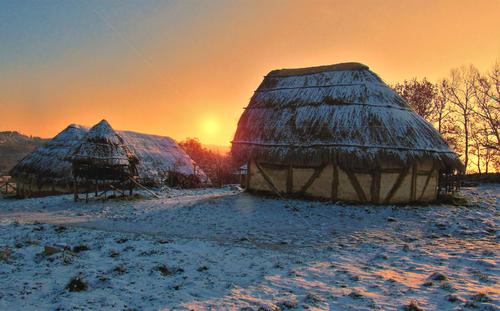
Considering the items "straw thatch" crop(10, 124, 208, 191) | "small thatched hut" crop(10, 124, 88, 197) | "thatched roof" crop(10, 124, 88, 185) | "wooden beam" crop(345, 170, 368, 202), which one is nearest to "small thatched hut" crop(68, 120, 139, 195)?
"straw thatch" crop(10, 124, 208, 191)

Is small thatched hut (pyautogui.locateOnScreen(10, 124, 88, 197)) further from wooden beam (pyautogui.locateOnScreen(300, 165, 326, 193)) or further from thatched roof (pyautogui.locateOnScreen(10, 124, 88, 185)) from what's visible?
wooden beam (pyautogui.locateOnScreen(300, 165, 326, 193))

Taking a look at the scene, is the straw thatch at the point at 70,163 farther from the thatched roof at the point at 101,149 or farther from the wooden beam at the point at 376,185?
the wooden beam at the point at 376,185

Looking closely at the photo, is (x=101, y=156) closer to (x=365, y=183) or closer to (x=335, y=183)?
(x=335, y=183)

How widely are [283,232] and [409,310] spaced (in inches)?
227

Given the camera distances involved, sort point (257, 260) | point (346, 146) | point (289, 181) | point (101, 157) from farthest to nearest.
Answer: point (101, 157), point (289, 181), point (346, 146), point (257, 260)

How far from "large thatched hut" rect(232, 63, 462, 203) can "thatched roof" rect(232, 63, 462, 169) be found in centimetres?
4

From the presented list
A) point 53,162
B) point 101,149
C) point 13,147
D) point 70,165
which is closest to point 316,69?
point 101,149

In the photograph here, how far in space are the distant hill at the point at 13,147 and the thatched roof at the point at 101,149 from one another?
30.2 meters

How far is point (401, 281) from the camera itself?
6.60 meters

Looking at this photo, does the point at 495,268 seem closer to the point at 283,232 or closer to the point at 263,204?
the point at 283,232

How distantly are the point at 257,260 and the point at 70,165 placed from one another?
67.2 ft

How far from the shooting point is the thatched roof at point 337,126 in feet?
50.0

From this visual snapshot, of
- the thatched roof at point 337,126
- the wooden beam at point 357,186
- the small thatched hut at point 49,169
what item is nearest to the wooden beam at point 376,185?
the wooden beam at point 357,186

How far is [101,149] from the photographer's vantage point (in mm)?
18719
